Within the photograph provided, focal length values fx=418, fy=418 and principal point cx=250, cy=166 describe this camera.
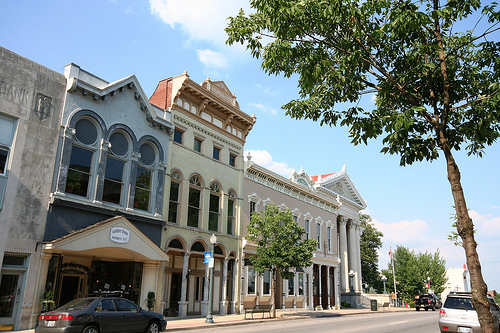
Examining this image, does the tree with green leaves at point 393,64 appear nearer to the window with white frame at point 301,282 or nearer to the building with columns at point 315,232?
the building with columns at point 315,232

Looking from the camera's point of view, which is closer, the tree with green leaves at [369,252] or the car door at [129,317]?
the car door at [129,317]

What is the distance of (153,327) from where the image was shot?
590 inches

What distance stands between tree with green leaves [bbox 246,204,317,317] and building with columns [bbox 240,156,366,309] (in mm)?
2663

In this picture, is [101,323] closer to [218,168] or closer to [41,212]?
[41,212]

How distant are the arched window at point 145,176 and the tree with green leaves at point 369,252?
48927 mm

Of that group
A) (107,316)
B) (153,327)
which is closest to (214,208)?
(153,327)

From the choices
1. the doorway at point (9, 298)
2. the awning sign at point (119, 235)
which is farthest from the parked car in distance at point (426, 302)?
the doorway at point (9, 298)

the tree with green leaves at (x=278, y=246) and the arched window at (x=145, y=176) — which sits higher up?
the arched window at (x=145, y=176)

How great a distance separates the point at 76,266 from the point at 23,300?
11.6ft

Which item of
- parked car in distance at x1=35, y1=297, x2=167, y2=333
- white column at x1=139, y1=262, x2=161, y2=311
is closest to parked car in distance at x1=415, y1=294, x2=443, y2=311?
white column at x1=139, y1=262, x2=161, y2=311

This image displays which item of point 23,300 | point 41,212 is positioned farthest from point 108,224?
point 23,300

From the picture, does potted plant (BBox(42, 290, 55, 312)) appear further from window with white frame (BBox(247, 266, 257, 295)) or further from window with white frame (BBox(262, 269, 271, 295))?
window with white frame (BBox(262, 269, 271, 295))

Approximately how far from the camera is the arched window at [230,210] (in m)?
28.2

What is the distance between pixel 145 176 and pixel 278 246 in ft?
30.1
